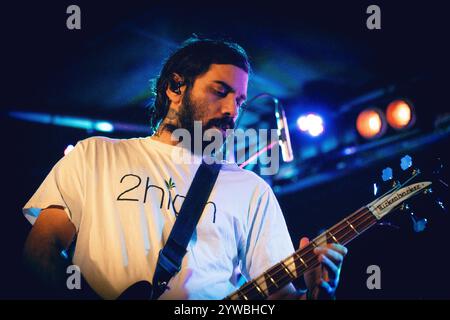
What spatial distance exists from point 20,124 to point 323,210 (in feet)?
13.9

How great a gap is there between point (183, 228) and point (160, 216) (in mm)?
164

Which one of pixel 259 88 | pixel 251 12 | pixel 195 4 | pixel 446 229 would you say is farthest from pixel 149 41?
pixel 446 229

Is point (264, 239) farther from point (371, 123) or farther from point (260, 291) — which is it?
point (371, 123)

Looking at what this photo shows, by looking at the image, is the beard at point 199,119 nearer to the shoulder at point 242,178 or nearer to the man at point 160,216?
the man at point 160,216

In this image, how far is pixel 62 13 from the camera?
4.09 m

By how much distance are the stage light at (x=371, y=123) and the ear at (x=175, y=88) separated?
308cm

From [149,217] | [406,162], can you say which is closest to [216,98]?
[149,217]

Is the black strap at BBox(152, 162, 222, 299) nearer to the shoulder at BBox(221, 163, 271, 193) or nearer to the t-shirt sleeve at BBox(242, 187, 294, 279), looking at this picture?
the shoulder at BBox(221, 163, 271, 193)

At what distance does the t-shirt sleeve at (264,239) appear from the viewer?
8.11ft

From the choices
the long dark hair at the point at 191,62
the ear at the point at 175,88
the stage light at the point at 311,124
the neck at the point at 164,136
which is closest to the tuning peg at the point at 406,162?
the long dark hair at the point at 191,62

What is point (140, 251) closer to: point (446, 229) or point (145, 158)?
point (145, 158)

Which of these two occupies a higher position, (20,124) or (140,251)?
(20,124)

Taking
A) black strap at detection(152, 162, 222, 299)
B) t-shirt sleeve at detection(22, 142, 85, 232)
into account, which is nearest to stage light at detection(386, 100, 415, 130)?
black strap at detection(152, 162, 222, 299)

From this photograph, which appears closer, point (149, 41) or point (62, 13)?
point (62, 13)
